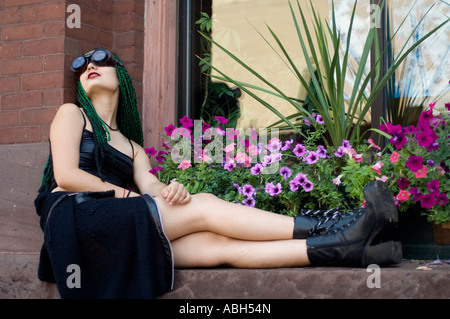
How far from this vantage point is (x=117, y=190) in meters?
2.99

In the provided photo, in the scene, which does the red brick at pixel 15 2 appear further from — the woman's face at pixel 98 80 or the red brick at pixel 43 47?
the woman's face at pixel 98 80

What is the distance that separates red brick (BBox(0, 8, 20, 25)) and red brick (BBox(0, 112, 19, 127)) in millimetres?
562

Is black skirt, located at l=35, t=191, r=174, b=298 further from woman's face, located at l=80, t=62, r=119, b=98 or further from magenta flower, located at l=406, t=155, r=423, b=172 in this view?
magenta flower, located at l=406, t=155, r=423, b=172

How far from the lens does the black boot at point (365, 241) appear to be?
250 centimetres

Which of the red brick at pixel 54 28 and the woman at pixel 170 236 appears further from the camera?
the red brick at pixel 54 28

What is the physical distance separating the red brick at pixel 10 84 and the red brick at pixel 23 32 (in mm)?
243

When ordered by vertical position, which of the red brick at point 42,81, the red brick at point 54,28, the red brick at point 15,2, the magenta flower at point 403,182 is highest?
the red brick at point 15,2

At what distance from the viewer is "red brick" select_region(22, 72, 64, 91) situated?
3.69 metres

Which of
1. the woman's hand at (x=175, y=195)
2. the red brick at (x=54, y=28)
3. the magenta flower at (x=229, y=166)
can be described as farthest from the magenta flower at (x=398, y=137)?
the red brick at (x=54, y=28)

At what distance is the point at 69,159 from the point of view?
9.76 ft

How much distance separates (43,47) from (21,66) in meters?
0.20

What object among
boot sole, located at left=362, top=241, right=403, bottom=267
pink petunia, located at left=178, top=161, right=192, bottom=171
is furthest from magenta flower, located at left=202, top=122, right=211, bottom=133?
boot sole, located at left=362, top=241, right=403, bottom=267
